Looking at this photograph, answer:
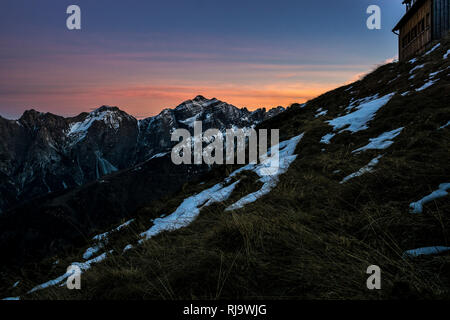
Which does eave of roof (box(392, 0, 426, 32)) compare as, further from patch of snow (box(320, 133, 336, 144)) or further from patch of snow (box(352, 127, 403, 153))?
patch of snow (box(352, 127, 403, 153))

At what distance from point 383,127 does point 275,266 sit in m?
7.39

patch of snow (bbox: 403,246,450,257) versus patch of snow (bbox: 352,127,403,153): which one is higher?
patch of snow (bbox: 352,127,403,153)

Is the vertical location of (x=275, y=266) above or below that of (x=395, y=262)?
below

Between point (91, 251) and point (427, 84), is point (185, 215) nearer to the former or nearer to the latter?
point (91, 251)

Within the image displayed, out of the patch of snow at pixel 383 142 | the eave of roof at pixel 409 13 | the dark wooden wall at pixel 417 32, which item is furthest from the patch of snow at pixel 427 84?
the eave of roof at pixel 409 13

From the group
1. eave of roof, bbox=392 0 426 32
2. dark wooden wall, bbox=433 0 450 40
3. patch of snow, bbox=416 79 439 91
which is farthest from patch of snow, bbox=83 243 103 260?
eave of roof, bbox=392 0 426 32

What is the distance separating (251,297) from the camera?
2111mm

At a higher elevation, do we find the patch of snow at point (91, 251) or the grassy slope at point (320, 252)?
the grassy slope at point (320, 252)

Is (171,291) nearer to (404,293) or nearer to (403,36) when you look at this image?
(404,293)

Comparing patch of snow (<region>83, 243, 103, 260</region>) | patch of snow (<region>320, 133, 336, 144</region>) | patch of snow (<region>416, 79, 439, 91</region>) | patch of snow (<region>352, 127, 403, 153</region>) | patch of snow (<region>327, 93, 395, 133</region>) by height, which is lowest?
patch of snow (<region>83, 243, 103, 260</region>)

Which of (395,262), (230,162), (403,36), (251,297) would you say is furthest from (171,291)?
(403,36)

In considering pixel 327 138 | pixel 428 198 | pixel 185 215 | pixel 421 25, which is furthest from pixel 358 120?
pixel 421 25

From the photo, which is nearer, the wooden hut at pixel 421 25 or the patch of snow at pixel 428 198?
the patch of snow at pixel 428 198

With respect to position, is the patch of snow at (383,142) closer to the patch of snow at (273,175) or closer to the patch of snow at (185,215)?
the patch of snow at (273,175)
